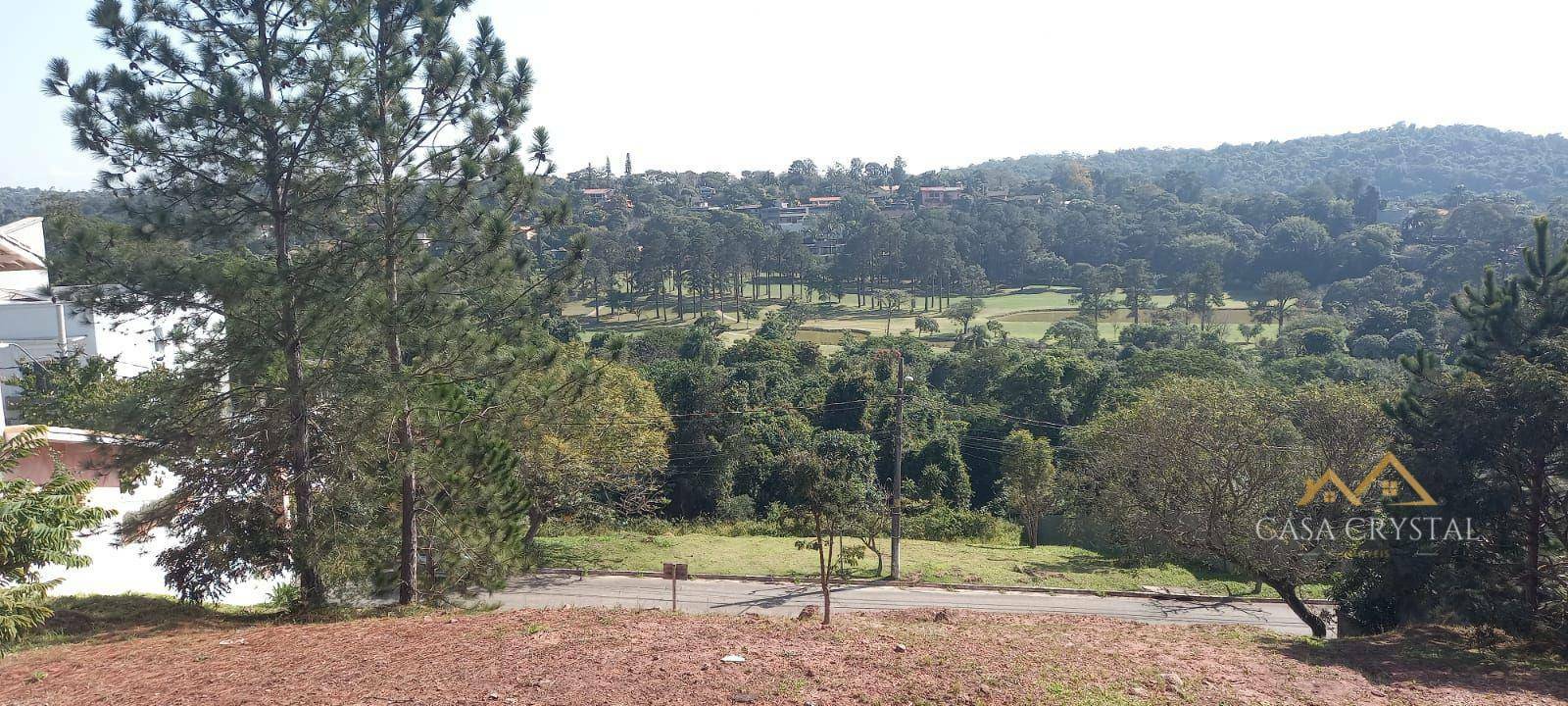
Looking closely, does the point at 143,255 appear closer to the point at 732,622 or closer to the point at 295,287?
the point at 295,287

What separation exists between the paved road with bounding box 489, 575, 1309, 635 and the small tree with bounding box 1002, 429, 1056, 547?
768 cm

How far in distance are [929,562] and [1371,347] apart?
34949 mm

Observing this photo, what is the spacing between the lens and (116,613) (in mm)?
10305

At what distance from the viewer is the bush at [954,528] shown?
25000 millimetres

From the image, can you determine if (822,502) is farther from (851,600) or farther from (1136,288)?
(1136,288)

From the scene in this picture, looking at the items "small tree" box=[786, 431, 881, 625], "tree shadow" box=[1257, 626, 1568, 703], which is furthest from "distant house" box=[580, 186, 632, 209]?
"tree shadow" box=[1257, 626, 1568, 703]

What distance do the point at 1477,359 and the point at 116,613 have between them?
16.5 m

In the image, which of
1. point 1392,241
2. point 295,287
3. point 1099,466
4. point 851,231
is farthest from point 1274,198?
point 295,287

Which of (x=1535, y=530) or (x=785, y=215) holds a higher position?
(x=785, y=215)

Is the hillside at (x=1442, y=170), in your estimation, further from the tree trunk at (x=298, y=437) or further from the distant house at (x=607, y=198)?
the tree trunk at (x=298, y=437)

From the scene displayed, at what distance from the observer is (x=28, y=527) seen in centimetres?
630

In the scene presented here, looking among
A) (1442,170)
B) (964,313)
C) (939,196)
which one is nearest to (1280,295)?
(964,313)

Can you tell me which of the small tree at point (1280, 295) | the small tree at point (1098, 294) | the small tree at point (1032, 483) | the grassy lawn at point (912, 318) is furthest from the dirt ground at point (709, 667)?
the small tree at point (1280, 295)

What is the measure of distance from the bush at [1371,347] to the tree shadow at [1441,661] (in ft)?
127
